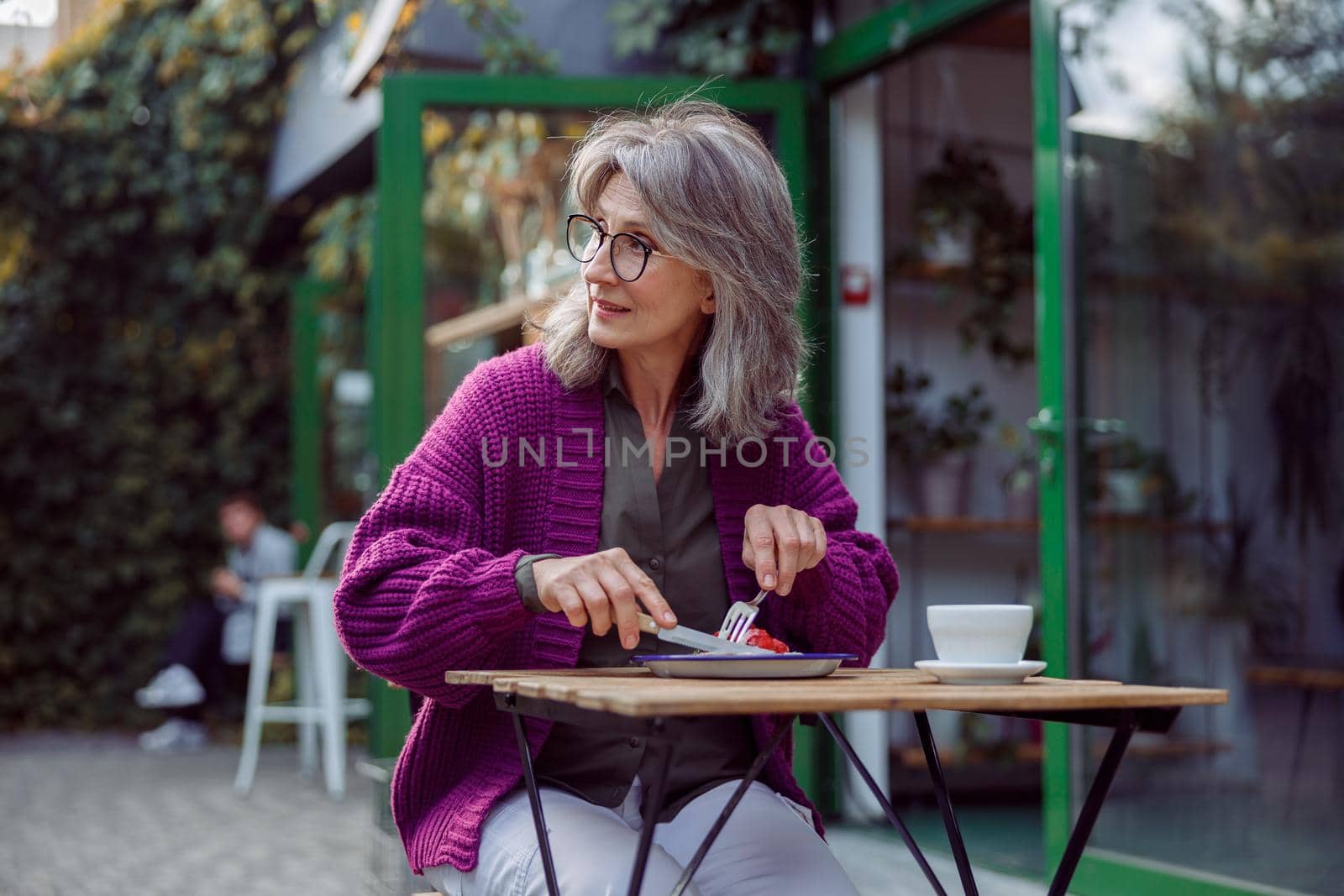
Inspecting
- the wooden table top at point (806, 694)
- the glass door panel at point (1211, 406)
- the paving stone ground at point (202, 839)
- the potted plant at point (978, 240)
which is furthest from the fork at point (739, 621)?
the potted plant at point (978, 240)

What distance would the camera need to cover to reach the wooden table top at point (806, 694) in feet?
3.85

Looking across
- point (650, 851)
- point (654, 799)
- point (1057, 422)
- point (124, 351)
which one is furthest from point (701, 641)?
point (124, 351)

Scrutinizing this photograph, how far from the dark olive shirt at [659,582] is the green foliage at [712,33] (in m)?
2.83

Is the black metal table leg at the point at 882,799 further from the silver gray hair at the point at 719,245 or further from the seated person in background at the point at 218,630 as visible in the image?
the seated person in background at the point at 218,630

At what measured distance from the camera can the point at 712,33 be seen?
14.9ft

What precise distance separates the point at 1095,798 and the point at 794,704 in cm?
36

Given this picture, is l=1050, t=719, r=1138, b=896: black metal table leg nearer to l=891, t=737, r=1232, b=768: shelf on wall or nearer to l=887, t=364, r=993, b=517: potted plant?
l=891, t=737, r=1232, b=768: shelf on wall

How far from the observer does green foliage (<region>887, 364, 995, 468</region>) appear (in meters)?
4.62

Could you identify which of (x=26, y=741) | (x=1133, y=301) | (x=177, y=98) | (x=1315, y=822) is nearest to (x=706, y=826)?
(x=1315, y=822)

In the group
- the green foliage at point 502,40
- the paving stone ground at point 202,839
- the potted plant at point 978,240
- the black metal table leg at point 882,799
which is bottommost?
the paving stone ground at point 202,839

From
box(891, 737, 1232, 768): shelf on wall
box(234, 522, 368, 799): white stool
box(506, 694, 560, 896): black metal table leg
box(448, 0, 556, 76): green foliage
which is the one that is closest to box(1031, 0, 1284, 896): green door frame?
box(891, 737, 1232, 768): shelf on wall

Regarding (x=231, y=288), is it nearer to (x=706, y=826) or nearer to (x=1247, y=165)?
(x=1247, y=165)

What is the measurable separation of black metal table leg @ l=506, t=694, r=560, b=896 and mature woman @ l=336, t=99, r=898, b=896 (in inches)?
0.9

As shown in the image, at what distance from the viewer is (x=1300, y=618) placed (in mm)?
3441
